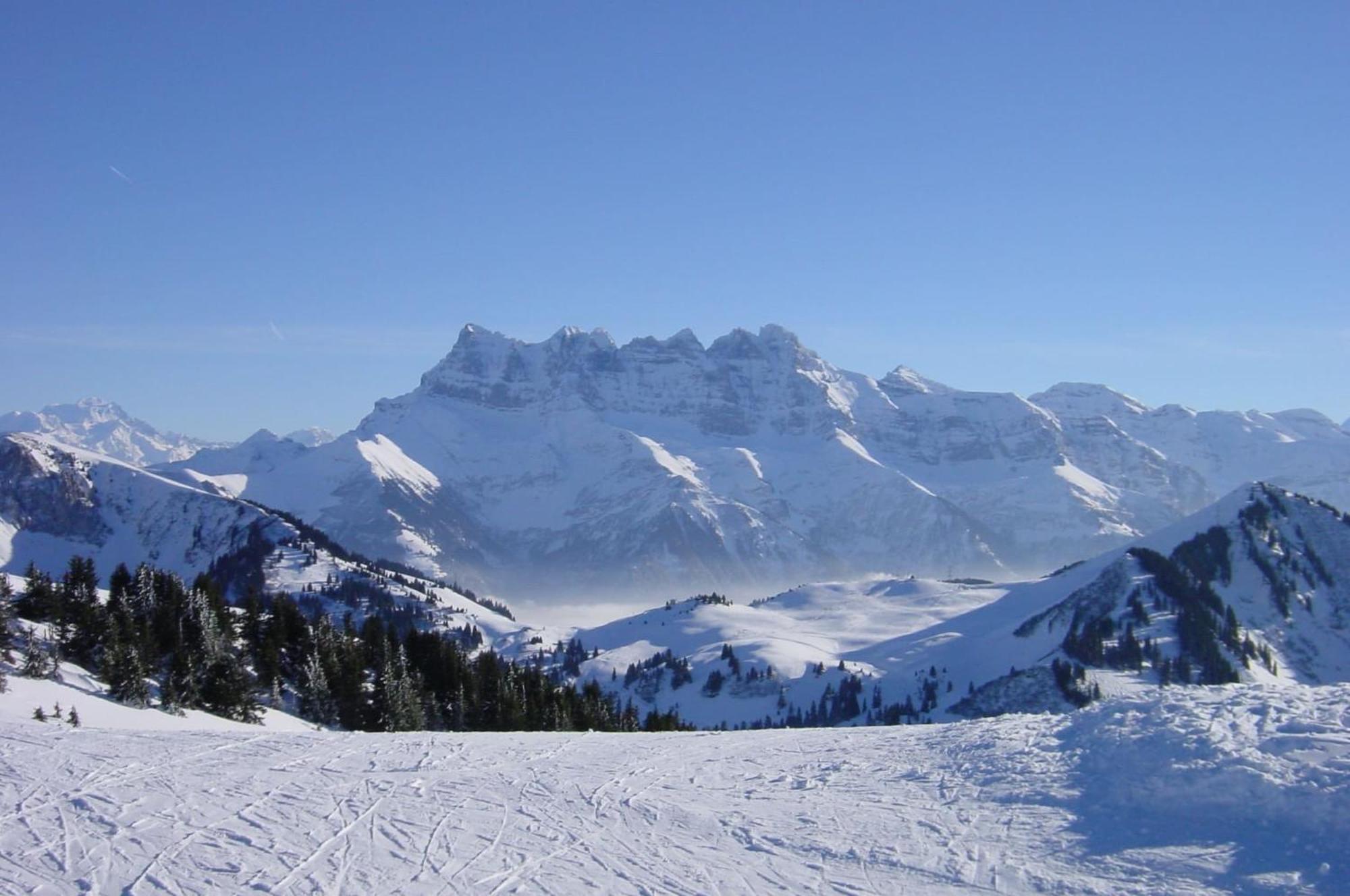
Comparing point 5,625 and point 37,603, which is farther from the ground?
point 37,603

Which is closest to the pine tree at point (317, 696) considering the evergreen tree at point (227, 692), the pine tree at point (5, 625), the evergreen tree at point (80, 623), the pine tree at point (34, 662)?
the evergreen tree at point (227, 692)

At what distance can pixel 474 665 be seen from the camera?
81.6 meters

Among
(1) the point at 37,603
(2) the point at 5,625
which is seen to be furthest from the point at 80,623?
(1) the point at 37,603

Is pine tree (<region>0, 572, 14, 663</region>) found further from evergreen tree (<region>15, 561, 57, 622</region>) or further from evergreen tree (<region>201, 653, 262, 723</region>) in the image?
evergreen tree (<region>201, 653, 262, 723</region>)

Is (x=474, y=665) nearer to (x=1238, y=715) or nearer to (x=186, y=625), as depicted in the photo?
(x=186, y=625)

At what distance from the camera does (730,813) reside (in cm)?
2489

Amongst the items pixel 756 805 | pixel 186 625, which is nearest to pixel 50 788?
pixel 756 805

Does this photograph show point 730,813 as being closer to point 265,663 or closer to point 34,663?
point 34,663

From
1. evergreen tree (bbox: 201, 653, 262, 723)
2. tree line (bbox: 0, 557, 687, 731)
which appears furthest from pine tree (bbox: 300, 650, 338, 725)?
evergreen tree (bbox: 201, 653, 262, 723)

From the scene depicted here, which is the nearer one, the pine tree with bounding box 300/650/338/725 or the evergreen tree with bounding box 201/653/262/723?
the evergreen tree with bounding box 201/653/262/723

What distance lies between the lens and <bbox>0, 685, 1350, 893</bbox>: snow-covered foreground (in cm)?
1997

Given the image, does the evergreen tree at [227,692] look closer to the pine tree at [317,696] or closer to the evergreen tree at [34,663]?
the pine tree at [317,696]

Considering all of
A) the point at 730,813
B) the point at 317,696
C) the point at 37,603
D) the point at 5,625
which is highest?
the point at 37,603

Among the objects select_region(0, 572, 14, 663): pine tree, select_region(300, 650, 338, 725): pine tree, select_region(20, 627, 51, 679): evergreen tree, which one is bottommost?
select_region(300, 650, 338, 725): pine tree
